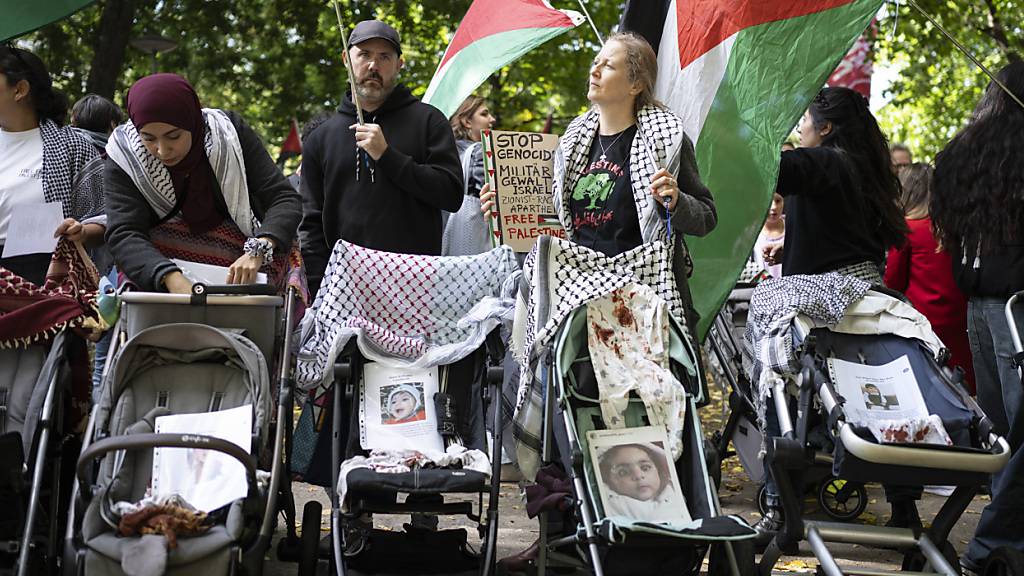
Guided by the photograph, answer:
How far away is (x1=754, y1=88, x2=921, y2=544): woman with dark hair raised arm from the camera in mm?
5547

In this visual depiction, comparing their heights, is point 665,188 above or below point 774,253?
below

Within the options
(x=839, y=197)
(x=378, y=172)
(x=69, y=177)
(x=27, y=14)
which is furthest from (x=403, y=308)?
(x=839, y=197)

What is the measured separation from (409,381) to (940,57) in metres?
13.5

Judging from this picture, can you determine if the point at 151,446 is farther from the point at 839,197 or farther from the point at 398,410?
the point at 839,197

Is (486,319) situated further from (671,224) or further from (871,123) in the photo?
(871,123)

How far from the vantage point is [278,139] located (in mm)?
19047

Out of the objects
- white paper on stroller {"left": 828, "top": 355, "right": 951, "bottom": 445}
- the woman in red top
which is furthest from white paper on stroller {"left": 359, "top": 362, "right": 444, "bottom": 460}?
the woman in red top

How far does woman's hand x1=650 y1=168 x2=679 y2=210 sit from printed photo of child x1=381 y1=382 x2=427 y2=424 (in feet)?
4.21

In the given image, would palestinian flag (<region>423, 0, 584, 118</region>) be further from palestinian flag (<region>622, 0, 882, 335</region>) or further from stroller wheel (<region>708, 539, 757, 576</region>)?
stroller wheel (<region>708, 539, 757, 576</region>)

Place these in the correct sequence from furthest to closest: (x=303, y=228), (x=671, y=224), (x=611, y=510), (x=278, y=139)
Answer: (x=278, y=139), (x=303, y=228), (x=671, y=224), (x=611, y=510)

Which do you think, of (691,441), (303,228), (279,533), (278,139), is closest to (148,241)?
(303,228)

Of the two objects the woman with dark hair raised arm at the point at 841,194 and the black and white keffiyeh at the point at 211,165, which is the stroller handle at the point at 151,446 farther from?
the woman with dark hair raised arm at the point at 841,194

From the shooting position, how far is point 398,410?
4.98 meters

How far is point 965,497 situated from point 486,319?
6.64 ft
